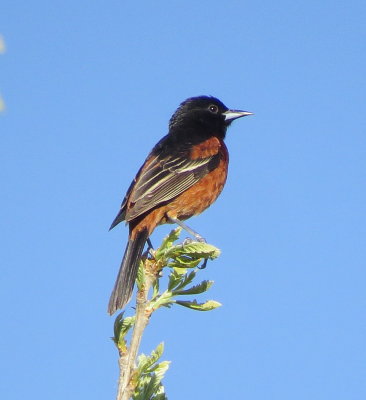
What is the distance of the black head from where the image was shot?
6211mm

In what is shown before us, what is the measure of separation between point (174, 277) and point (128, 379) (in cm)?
45

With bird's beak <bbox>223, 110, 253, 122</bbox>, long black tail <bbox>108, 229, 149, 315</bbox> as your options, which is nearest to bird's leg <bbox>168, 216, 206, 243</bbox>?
long black tail <bbox>108, 229, 149, 315</bbox>

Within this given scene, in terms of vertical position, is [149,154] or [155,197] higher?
[149,154]

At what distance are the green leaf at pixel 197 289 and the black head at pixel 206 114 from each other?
457 centimetres

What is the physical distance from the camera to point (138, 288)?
5.57ft

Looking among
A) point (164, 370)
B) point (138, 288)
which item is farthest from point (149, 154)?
point (164, 370)

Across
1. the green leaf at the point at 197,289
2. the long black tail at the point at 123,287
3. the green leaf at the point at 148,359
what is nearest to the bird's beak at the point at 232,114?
the long black tail at the point at 123,287

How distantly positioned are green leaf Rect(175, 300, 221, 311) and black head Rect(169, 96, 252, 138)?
181 inches

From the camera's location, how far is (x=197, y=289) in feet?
5.34

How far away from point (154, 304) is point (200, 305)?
0.42ft

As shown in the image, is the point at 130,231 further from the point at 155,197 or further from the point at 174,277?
the point at 174,277

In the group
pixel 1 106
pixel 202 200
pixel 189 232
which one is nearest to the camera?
pixel 1 106

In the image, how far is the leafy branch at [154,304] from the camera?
1.31 metres

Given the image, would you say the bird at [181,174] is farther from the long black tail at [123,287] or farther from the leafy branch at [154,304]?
the leafy branch at [154,304]
